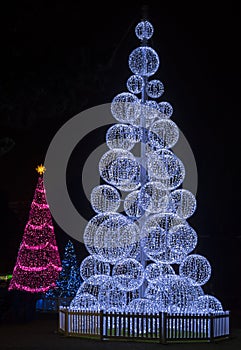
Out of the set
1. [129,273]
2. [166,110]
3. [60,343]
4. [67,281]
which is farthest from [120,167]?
[67,281]

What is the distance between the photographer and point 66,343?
13930mm

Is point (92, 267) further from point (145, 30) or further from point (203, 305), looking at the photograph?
point (145, 30)

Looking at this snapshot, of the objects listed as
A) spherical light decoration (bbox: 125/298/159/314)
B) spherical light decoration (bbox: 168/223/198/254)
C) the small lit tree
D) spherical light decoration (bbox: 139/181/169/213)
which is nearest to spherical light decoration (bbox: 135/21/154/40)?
spherical light decoration (bbox: 139/181/169/213)

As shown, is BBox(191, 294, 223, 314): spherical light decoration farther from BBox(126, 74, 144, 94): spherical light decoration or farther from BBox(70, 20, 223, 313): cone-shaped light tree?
BBox(126, 74, 144, 94): spherical light decoration

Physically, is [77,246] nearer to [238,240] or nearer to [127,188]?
[238,240]

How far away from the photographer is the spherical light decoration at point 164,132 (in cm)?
1491

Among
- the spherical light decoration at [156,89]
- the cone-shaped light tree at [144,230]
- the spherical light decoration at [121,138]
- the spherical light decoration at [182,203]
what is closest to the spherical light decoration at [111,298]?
the cone-shaped light tree at [144,230]

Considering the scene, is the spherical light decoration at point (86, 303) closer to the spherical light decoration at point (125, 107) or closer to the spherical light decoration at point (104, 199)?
the spherical light decoration at point (104, 199)

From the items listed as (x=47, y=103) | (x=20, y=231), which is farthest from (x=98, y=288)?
(x=20, y=231)

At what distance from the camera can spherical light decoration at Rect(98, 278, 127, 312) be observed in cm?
1449

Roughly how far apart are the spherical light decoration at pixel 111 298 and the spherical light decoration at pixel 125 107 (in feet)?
11.8

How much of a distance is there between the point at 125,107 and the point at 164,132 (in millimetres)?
1032

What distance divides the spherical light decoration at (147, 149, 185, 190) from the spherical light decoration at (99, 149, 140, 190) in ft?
1.24

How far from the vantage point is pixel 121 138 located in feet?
49.2
